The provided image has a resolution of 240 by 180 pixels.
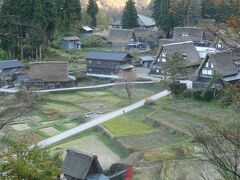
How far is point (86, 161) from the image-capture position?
49.3ft

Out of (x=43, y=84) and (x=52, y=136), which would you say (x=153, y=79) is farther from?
(x=52, y=136)

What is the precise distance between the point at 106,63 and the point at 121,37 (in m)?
7.76

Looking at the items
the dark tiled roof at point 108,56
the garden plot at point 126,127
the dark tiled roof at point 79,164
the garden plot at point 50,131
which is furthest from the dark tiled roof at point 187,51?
the dark tiled roof at point 79,164

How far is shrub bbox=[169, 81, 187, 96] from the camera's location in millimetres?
25688

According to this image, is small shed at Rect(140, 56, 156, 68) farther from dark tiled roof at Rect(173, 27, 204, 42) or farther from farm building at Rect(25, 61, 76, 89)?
farm building at Rect(25, 61, 76, 89)

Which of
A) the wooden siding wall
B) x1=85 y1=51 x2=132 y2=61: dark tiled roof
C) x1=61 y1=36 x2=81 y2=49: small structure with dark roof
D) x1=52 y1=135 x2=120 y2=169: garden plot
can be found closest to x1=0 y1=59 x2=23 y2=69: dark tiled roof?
the wooden siding wall

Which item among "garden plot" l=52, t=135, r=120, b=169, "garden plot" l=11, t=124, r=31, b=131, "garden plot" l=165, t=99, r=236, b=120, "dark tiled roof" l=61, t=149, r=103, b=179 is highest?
"garden plot" l=165, t=99, r=236, b=120

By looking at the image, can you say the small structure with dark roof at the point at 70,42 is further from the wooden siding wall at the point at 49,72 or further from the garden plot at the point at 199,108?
the garden plot at the point at 199,108

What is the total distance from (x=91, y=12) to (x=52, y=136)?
24.5 m

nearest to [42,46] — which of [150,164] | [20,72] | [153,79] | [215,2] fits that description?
[20,72]

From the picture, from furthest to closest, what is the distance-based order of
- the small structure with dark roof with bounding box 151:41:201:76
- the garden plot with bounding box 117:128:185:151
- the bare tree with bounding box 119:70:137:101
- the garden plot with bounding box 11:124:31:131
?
1. the small structure with dark roof with bounding box 151:41:201:76
2. the bare tree with bounding box 119:70:137:101
3. the garden plot with bounding box 11:124:31:131
4. the garden plot with bounding box 117:128:185:151

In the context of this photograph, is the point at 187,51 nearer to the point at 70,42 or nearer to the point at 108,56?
the point at 108,56

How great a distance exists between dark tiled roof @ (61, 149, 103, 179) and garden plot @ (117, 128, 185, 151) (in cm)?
346

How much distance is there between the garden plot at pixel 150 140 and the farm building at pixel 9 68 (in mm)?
14129
